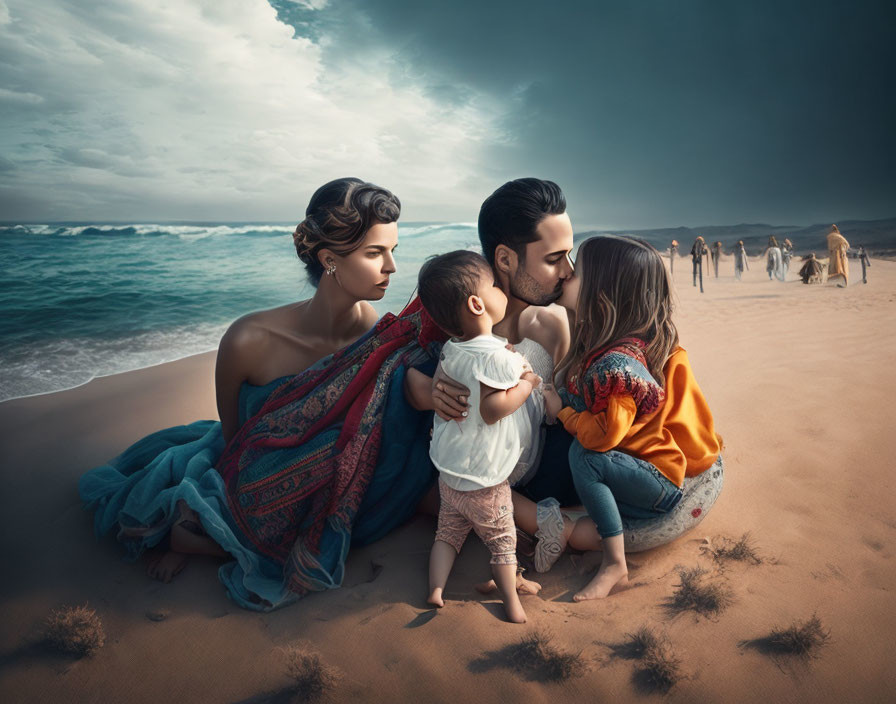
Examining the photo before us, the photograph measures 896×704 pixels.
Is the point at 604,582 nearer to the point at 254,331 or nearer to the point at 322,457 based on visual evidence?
the point at 322,457

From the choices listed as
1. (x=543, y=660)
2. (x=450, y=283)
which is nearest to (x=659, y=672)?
(x=543, y=660)

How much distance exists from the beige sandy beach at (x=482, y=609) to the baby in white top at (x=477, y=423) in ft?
0.79

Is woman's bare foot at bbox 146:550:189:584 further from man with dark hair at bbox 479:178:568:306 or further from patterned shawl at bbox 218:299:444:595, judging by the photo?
man with dark hair at bbox 479:178:568:306

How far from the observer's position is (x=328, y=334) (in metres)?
3.22

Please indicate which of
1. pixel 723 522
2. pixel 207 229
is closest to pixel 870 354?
pixel 723 522

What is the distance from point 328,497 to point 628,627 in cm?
137

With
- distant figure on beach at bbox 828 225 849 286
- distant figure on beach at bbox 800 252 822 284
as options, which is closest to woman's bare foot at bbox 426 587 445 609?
distant figure on beach at bbox 828 225 849 286

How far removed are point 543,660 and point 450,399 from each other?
993 millimetres

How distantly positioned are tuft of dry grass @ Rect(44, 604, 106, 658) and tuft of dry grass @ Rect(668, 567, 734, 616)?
228 centimetres

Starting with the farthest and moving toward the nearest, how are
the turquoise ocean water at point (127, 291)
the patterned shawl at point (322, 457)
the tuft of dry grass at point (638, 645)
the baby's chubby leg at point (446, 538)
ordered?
1. the turquoise ocean water at point (127, 291)
2. the patterned shawl at point (322, 457)
3. the baby's chubby leg at point (446, 538)
4. the tuft of dry grass at point (638, 645)

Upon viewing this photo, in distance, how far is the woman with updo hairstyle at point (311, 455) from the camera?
2.65 meters

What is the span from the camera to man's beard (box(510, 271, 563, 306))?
284cm

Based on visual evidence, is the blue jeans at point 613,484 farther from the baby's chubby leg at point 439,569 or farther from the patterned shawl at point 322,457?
the patterned shawl at point 322,457

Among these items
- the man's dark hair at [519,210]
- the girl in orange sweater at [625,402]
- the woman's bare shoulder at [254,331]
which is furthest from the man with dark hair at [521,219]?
the woman's bare shoulder at [254,331]
